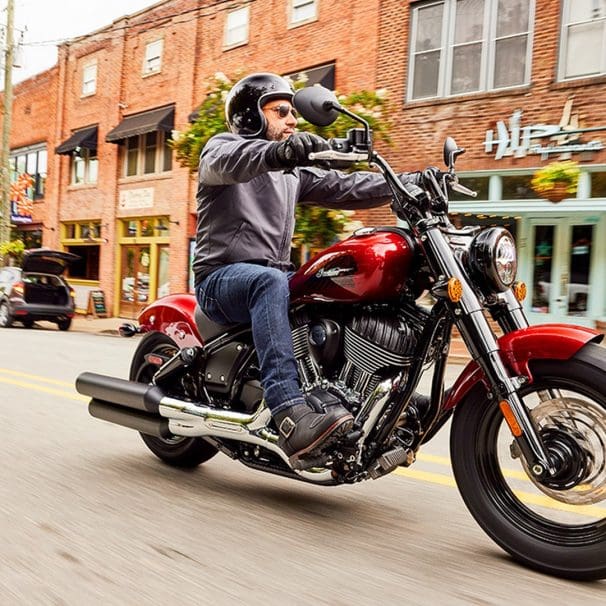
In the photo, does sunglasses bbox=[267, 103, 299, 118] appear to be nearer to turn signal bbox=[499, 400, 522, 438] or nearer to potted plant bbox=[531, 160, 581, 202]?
turn signal bbox=[499, 400, 522, 438]

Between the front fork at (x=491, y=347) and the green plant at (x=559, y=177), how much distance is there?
1007cm

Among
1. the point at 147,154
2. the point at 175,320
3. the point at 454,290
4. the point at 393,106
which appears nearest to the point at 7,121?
the point at 147,154

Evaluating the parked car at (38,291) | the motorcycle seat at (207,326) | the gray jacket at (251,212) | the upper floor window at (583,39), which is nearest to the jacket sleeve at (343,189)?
the gray jacket at (251,212)

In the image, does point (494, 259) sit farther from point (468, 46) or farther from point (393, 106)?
point (393, 106)

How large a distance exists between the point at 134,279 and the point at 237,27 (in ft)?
27.1

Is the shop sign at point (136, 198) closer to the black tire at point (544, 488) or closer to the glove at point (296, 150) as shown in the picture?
the glove at point (296, 150)

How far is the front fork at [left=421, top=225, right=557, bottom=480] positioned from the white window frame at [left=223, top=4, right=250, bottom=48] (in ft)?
58.8

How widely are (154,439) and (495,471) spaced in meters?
2.39

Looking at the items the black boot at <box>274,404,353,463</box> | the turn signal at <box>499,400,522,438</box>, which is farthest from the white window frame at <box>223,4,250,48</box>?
the turn signal at <box>499,400,522,438</box>

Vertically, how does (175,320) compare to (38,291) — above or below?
above

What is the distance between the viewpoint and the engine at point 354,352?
3115 mm

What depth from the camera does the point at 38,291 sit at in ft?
59.0

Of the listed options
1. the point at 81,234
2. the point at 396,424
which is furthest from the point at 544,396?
the point at 81,234

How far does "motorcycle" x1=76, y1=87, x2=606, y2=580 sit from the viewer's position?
271 centimetres
